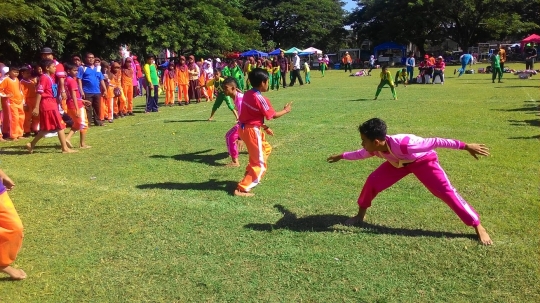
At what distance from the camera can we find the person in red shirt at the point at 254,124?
591 centimetres

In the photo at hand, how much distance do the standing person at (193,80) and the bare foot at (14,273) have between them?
15012mm

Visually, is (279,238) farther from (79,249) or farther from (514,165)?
(514,165)

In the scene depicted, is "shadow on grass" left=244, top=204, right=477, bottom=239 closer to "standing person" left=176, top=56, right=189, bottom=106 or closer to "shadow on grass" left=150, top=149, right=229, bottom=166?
"shadow on grass" left=150, top=149, right=229, bottom=166

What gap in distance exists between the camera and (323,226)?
192 inches

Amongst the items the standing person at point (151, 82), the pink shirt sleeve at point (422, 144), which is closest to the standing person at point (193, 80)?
the standing person at point (151, 82)

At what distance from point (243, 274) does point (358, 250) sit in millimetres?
→ 1120

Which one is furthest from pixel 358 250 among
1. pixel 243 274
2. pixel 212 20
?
pixel 212 20

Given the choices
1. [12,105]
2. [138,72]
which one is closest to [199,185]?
[12,105]

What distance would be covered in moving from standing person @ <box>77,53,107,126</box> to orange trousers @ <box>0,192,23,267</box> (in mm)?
8450

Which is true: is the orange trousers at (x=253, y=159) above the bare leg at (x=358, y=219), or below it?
above

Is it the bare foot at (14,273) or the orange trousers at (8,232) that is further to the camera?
the bare foot at (14,273)

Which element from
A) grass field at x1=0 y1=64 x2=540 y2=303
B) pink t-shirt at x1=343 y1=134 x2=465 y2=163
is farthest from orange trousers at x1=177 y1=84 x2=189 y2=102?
pink t-shirt at x1=343 y1=134 x2=465 y2=163

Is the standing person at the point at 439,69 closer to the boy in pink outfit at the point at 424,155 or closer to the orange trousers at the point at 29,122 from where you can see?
the orange trousers at the point at 29,122

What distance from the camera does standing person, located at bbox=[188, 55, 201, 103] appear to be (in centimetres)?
1847
